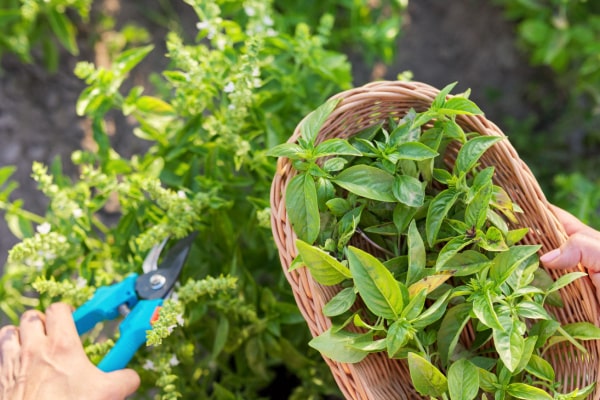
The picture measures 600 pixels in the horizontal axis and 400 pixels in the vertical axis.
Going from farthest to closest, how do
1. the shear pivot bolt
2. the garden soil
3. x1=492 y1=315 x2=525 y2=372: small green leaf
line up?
the garden soil
the shear pivot bolt
x1=492 y1=315 x2=525 y2=372: small green leaf

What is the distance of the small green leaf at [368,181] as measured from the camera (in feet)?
2.93

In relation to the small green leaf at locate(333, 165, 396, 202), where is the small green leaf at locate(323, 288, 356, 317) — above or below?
below

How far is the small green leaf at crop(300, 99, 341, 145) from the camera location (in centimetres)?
88

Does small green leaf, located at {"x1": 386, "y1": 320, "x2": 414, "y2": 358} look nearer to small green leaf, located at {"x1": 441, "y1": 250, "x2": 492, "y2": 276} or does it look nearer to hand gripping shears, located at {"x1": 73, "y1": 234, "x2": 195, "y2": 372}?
small green leaf, located at {"x1": 441, "y1": 250, "x2": 492, "y2": 276}

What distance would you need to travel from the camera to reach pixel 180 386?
115 cm

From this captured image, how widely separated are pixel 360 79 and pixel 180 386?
3.74 ft

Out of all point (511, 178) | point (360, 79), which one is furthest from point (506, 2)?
point (511, 178)

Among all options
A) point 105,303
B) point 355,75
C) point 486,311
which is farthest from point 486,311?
point 355,75

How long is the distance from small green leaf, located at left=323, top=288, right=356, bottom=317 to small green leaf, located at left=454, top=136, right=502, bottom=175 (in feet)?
0.79

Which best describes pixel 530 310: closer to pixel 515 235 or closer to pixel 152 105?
pixel 515 235

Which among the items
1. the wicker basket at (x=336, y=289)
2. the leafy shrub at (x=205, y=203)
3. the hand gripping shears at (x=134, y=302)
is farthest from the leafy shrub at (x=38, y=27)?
the wicker basket at (x=336, y=289)

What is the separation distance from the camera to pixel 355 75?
1932 mm

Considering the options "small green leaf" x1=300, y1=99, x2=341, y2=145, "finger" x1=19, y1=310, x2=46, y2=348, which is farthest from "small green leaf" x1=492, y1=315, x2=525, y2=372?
"finger" x1=19, y1=310, x2=46, y2=348

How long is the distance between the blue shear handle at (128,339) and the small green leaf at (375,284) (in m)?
0.36
